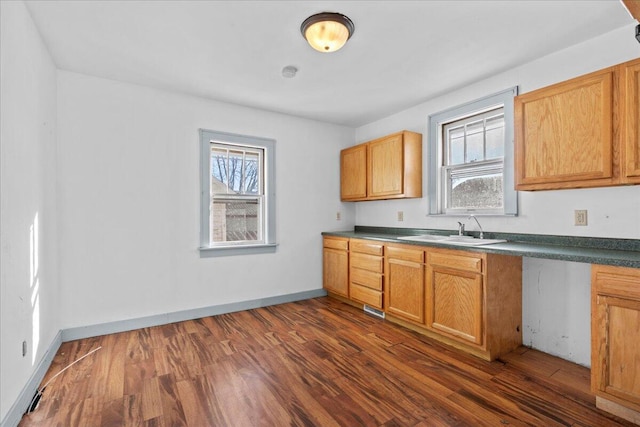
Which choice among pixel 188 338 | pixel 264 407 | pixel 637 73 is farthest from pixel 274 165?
pixel 637 73

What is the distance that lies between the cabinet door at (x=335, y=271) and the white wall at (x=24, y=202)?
2.97m

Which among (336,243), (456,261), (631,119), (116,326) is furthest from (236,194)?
(631,119)

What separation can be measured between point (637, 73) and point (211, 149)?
12.4ft

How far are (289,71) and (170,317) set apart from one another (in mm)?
Answer: 2896

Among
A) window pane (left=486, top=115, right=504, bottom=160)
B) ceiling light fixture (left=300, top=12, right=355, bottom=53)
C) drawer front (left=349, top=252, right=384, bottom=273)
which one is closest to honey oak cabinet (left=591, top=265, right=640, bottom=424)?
window pane (left=486, top=115, right=504, bottom=160)

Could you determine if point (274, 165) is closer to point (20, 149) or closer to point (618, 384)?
point (20, 149)

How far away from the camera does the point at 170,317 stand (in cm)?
335

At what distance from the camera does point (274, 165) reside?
407 cm

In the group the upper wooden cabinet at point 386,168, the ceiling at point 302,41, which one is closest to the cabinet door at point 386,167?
the upper wooden cabinet at point 386,168

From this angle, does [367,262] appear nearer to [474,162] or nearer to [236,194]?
[474,162]

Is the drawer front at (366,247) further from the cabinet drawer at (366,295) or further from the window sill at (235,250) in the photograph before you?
the window sill at (235,250)

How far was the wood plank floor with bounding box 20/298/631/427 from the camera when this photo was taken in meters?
1.81

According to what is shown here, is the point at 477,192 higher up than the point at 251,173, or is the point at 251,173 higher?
the point at 251,173

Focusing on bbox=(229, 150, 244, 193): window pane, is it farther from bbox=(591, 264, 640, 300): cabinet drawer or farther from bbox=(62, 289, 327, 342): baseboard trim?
bbox=(591, 264, 640, 300): cabinet drawer
